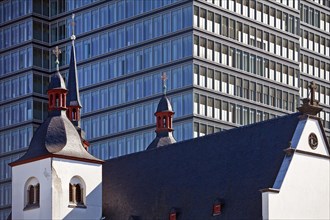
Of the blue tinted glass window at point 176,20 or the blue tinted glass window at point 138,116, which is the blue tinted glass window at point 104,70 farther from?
the blue tinted glass window at point 176,20

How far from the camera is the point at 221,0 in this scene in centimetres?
16125

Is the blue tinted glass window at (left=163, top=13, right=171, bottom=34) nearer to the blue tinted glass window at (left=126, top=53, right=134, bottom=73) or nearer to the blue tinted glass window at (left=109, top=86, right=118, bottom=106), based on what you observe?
the blue tinted glass window at (left=126, top=53, right=134, bottom=73)

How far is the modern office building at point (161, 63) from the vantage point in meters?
158

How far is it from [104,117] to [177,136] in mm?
16695

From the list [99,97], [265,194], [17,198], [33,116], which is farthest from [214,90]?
[265,194]

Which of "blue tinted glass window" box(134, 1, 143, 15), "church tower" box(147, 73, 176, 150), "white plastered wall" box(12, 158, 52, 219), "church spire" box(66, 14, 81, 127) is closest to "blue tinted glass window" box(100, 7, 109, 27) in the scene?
"blue tinted glass window" box(134, 1, 143, 15)

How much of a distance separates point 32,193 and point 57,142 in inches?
178

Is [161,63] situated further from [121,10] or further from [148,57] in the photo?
[121,10]

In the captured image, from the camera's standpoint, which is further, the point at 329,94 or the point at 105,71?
the point at 329,94

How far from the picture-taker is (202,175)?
3898 inches

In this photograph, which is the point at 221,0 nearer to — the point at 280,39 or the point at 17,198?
the point at 280,39

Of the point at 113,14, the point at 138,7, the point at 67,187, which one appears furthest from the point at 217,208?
the point at 113,14

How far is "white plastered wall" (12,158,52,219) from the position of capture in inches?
4013

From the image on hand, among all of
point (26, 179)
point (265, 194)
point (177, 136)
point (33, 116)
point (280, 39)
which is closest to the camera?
point (265, 194)
